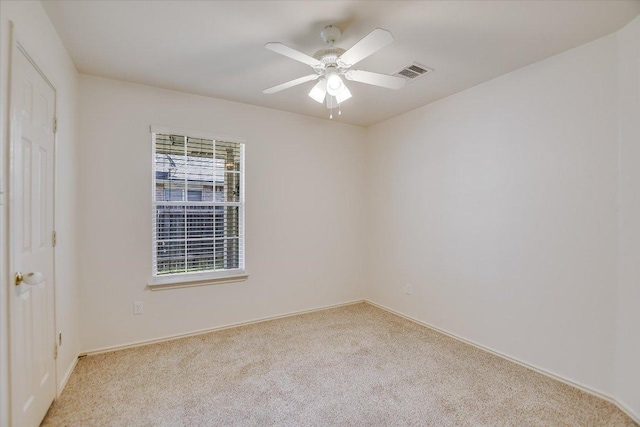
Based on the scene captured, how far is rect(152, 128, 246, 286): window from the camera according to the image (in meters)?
3.11

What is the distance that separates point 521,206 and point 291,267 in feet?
8.51

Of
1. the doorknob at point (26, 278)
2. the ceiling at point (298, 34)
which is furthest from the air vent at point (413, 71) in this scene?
the doorknob at point (26, 278)

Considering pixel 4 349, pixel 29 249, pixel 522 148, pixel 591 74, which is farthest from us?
pixel 522 148

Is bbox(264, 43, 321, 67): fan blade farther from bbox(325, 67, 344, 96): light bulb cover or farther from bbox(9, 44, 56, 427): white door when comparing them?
bbox(9, 44, 56, 427): white door

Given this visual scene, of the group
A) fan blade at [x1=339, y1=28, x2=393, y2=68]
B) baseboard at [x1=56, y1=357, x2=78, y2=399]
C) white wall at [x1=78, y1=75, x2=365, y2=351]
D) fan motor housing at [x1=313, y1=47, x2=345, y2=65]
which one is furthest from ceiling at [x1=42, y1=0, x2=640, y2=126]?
baseboard at [x1=56, y1=357, x2=78, y2=399]

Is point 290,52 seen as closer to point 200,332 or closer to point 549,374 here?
point 200,332

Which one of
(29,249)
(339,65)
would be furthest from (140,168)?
(339,65)

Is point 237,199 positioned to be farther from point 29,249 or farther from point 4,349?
point 4,349

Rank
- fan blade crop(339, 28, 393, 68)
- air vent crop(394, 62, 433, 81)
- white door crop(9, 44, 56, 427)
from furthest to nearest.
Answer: air vent crop(394, 62, 433, 81)
fan blade crop(339, 28, 393, 68)
white door crop(9, 44, 56, 427)

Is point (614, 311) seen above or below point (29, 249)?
below

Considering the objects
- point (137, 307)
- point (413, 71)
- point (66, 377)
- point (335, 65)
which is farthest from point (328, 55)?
point (66, 377)

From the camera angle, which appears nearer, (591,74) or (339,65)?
(339,65)

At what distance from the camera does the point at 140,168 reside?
2.96 m

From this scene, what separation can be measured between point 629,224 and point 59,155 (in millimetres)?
4047
